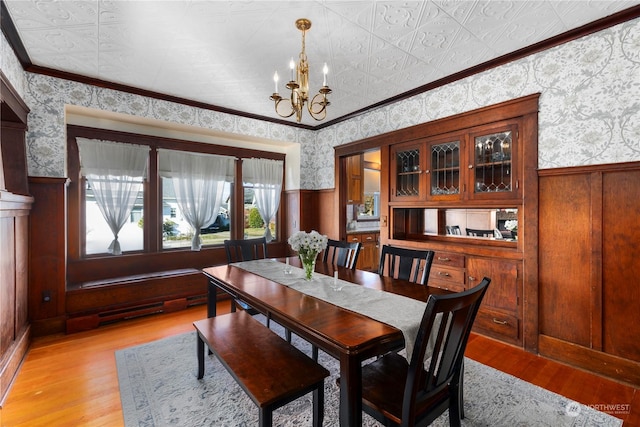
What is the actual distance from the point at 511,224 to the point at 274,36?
9.67 feet

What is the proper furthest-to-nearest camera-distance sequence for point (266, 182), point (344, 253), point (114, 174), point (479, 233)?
point (266, 182) → point (114, 174) → point (479, 233) → point (344, 253)

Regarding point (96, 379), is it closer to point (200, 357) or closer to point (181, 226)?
point (200, 357)

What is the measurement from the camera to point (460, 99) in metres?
3.19

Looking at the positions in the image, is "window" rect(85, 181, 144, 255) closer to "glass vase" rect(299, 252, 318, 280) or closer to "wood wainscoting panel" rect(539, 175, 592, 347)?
"glass vase" rect(299, 252, 318, 280)

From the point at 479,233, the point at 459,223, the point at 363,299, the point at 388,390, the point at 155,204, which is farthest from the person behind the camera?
the point at 155,204

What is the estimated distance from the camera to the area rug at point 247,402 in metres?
1.86

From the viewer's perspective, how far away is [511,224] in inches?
123

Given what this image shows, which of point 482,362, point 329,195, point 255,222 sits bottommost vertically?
point 482,362

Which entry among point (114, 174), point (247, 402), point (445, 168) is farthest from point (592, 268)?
point (114, 174)

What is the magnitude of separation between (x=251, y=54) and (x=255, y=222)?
287cm

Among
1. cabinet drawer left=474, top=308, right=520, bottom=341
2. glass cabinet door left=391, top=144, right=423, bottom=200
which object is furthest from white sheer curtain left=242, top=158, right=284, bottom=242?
cabinet drawer left=474, top=308, right=520, bottom=341

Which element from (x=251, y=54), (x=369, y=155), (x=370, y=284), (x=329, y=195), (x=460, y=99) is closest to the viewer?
(x=370, y=284)

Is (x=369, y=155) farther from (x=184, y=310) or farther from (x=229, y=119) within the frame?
(x=184, y=310)

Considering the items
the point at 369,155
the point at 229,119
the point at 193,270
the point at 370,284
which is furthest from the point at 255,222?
the point at 370,284
